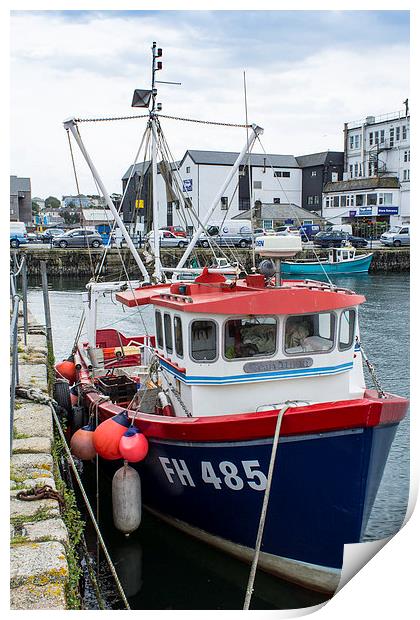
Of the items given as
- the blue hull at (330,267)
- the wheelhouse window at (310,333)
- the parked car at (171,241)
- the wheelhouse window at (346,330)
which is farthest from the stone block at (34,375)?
the parked car at (171,241)

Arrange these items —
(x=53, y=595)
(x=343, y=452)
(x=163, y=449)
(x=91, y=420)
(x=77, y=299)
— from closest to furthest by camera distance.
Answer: (x=53, y=595), (x=343, y=452), (x=163, y=449), (x=91, y=420), (x=77, y=299)

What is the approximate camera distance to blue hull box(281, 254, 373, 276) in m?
33.9

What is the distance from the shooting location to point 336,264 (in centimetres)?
3453

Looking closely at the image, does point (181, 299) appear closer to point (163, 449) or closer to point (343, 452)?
point (163, 449)

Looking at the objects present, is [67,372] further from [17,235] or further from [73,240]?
[73,240]

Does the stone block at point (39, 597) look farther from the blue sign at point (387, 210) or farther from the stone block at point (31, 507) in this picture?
the blue sign at point (387, 210)

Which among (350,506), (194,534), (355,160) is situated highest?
(355,160)

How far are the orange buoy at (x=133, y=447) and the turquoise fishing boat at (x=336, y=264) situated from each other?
89.5 ft

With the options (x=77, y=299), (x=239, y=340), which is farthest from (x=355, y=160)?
(x=239, y=340)

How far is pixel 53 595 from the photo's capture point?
4082 mm

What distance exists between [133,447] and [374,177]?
43.1m

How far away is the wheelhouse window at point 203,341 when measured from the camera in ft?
21.1

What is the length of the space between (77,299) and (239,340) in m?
22.3

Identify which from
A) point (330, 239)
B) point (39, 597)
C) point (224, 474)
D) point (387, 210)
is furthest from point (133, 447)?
point (387, 210)
